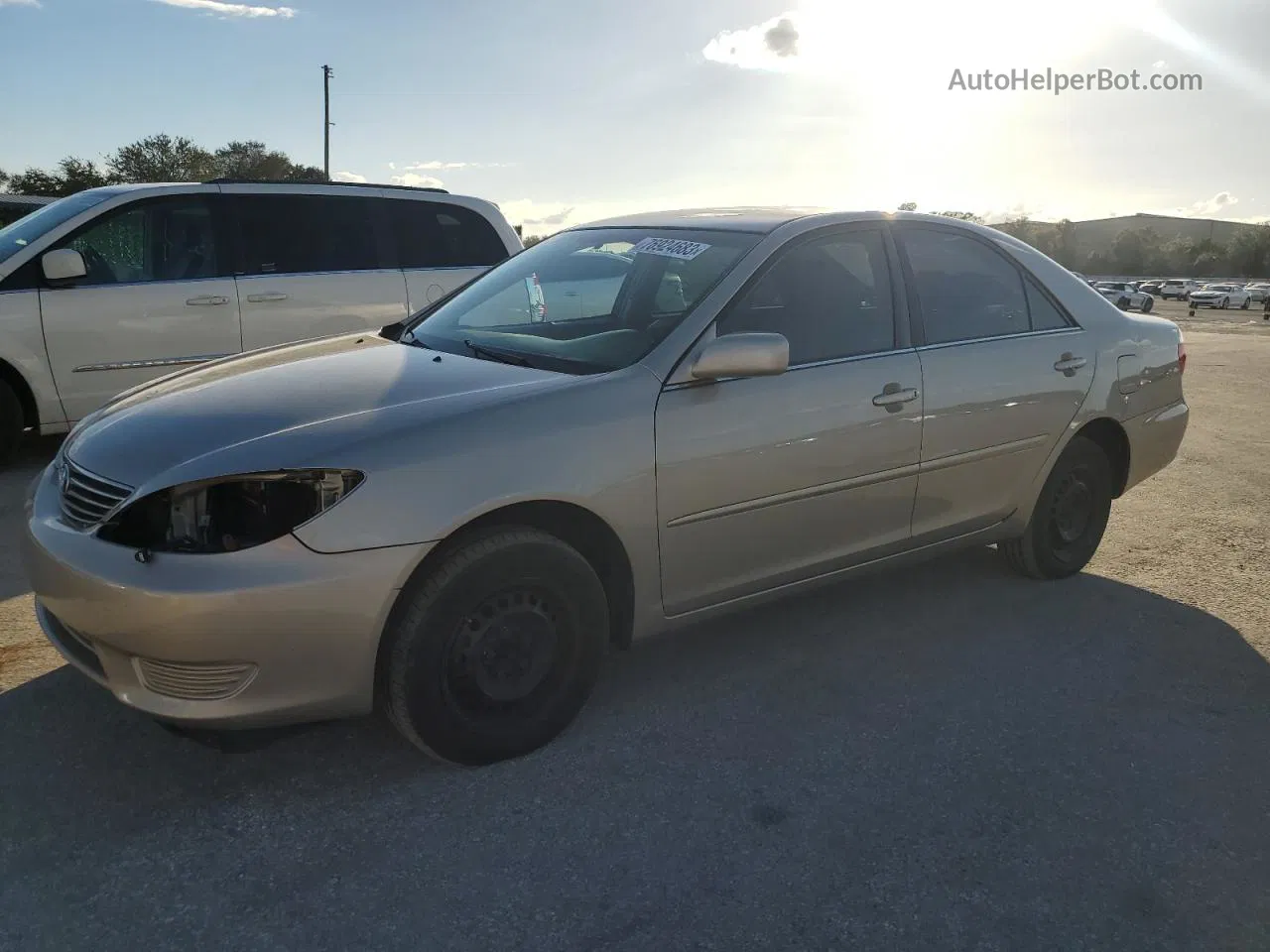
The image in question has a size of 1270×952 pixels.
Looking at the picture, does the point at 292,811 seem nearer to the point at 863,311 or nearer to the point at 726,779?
the point at 726,779

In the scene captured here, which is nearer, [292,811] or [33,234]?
[292,811]

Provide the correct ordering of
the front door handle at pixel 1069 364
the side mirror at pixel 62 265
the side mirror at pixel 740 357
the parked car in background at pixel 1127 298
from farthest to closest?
the parked car in background at pixel 1127 298
the side mirror at pixel 62 265
the front door handle at pixel 1069 364
the side mirror at pixel 740 357

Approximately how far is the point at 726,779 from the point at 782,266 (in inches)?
69.1

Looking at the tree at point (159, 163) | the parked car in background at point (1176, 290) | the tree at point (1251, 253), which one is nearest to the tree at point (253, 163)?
the tree at point (159, 163)

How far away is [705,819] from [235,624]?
4.32ft

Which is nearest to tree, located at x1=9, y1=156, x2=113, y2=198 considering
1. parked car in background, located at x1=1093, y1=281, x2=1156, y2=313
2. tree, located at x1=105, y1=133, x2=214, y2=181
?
tree, located at x1=105, y1=133, x2=214, y2=181

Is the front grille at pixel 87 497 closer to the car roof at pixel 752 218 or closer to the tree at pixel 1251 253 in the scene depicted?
the car roof at pixel 752 218

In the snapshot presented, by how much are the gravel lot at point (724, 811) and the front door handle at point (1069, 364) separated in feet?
3.70

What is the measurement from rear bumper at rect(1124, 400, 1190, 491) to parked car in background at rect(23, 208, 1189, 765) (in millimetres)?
270

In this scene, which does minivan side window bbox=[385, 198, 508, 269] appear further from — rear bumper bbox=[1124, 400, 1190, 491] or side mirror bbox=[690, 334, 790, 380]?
side mirror bbox=[690, 334, 790, 380]

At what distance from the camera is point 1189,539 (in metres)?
5.41

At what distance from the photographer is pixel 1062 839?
2.70 meters

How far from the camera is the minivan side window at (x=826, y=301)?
3500 mm

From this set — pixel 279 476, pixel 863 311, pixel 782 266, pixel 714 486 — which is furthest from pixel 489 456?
pixel 863 311
